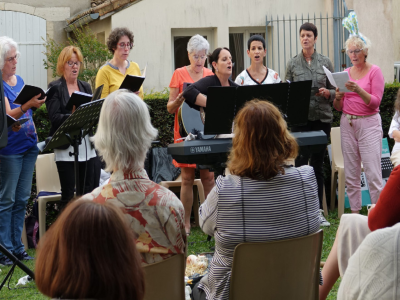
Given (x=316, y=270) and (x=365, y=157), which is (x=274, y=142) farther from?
(x=365, y=157)

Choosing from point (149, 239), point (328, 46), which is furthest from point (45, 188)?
point (328, 46)

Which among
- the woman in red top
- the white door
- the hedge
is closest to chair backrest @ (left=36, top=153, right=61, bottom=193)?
the hedge

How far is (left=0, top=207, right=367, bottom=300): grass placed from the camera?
4254 millimetres

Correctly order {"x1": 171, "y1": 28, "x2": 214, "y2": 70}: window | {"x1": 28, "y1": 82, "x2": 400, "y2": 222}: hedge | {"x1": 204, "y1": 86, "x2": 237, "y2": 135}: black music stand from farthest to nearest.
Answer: {"x1": 171, "y1": 28, "x2": 214, "y2": 70}: window < {"x1": 28, "y1": 82, "x2": 400, "y2": 222}: hedge < {"x1": 204, "y1": 86, "x2": 237, "y2": 135}: black music stand

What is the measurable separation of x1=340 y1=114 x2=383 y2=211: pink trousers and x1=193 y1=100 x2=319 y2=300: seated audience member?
343 cm

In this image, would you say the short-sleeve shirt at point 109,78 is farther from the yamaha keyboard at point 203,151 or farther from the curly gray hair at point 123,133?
the curly gray hair at point 123,133

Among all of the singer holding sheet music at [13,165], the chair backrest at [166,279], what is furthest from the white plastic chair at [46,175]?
the chair backrest at [166,279]

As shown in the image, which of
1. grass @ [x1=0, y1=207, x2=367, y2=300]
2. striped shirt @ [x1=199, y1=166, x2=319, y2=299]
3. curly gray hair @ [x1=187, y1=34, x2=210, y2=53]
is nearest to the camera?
striped shirt @ [x1=199, y1=166, x2=319, y2=299]

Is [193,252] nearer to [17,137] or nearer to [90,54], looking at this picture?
[17,137]

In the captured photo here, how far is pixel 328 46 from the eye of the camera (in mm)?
10445

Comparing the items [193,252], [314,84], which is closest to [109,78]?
[193,252]

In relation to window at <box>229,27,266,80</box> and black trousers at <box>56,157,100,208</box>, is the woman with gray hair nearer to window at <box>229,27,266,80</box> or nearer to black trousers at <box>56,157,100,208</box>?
black trousers at <box>56,157,100,208</box>

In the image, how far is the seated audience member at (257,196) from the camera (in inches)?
103

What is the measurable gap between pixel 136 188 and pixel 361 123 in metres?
4.03
